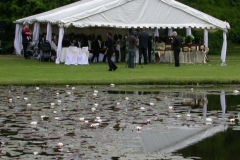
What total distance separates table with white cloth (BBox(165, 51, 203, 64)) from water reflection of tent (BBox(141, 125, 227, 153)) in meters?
25.7

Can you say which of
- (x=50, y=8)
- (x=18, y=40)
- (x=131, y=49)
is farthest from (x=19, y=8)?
(x=131, y=49)

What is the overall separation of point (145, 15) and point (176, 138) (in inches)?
1079

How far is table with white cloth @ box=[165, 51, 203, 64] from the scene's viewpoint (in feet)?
136

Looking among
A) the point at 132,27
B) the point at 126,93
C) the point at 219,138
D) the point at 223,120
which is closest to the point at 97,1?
the point at 132,27

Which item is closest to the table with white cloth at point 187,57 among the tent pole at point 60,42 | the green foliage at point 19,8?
the tent pole at point 60,42

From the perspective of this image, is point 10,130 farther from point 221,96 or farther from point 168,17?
point 168,17

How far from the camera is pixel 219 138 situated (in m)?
14.2

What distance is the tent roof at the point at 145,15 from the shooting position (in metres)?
40.2

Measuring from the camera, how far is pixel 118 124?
53.2ft

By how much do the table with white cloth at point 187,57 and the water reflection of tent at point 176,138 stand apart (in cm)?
2570

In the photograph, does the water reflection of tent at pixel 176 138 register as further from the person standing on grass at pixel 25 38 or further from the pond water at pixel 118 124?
the person standing on grass at pixel 25 38

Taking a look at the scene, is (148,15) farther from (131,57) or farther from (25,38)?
(25,38)

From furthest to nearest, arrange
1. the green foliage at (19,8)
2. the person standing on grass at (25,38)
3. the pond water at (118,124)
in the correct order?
the green foliage at (19,8) < the person standing on grass at (25,38) < the pond water at (118,124)

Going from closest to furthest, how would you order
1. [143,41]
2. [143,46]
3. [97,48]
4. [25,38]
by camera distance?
1. [143,41]
2. [143,46]
3. [97,48]
4. [25,38]
